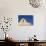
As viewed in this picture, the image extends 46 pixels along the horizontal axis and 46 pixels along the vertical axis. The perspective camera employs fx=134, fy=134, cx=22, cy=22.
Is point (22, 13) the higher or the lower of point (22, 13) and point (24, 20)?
the higher

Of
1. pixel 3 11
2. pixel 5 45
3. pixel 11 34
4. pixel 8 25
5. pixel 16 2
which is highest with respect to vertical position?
pixel 16 2

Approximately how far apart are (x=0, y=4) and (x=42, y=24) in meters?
1.57

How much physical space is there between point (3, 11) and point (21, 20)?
2.22ft

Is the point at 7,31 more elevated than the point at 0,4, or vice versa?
the point at 0,4

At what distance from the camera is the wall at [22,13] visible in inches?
177

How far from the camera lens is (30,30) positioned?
14.8 ft

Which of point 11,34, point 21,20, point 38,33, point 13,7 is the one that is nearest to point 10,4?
point 13,7

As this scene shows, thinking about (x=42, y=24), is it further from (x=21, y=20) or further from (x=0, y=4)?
(x=0, y=4)

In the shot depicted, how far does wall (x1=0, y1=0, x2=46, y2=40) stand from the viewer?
450 centimetres

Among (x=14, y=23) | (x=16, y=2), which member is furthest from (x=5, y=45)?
(x=16, y=2)

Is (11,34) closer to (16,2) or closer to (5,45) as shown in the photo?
(5,45)

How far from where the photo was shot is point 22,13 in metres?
4.54

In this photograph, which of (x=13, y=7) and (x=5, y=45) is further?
(x=13, y=7)

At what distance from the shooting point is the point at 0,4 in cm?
452
